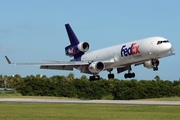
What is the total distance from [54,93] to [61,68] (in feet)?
228

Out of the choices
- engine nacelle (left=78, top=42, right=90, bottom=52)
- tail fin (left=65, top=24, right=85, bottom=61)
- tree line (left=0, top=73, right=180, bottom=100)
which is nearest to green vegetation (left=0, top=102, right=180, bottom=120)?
engine nacelle (left=78, top=42, right=90, bottom=52)

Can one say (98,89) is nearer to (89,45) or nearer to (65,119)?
(89,45)

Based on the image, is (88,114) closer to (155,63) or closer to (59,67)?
(155,63)

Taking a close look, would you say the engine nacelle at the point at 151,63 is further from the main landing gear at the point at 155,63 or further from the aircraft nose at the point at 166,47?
the aircraft nose at the point at 166,47

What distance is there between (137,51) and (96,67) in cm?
962

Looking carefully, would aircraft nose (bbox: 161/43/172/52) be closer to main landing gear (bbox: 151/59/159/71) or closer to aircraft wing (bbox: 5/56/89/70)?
main landing gear (bbox: 151/59/159/71)

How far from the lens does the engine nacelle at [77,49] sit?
2470 inches

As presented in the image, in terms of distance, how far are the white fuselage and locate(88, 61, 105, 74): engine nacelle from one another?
5.26ft

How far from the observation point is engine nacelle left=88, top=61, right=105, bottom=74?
55666 millimetres

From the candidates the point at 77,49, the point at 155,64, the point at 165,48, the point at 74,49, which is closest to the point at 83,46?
the point at 77,49

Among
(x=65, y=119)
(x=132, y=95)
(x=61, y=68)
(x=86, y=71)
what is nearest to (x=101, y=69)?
(x=86, y=71)

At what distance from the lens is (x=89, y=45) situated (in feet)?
209

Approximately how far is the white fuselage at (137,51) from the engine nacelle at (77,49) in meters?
6.71

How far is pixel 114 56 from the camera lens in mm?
54125
